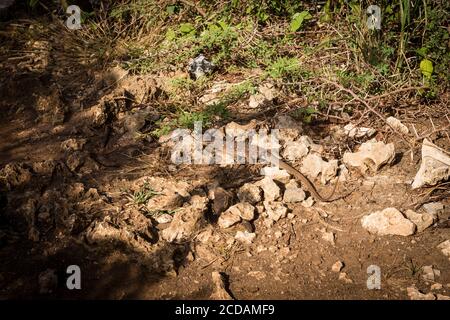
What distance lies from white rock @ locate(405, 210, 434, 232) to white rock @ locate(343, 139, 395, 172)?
41cm

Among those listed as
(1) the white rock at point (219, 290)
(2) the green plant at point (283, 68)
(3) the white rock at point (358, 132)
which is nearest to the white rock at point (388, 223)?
(3) the white rock at point (358, 132)

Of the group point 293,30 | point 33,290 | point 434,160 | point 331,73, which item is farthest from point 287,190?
point 293,30

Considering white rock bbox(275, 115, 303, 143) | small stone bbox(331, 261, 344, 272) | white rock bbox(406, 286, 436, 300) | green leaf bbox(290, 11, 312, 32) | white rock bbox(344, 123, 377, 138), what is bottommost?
white rock bbox(406, 286, 436, 300)

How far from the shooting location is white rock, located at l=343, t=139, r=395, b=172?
2521 millimetres

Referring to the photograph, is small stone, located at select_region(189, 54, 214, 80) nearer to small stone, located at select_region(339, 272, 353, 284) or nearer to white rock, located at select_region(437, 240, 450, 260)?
small stone, located at select_region(339, 272, 353, 284)

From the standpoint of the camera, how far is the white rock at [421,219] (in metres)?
2.17

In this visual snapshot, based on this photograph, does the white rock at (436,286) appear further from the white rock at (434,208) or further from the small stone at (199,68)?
the small stone at (199,68)

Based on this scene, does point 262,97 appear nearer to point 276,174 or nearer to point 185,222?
point 276,174

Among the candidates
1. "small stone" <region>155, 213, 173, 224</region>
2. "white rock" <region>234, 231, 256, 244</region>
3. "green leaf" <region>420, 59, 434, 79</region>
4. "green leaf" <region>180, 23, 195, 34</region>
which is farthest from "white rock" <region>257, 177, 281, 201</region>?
"green leaf" <region>180, 23, 195, 34</region>

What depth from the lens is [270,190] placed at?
240 centimetres

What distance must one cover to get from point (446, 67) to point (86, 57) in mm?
2952

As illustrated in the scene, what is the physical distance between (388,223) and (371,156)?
0.52 metres

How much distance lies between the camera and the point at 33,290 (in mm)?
1904
